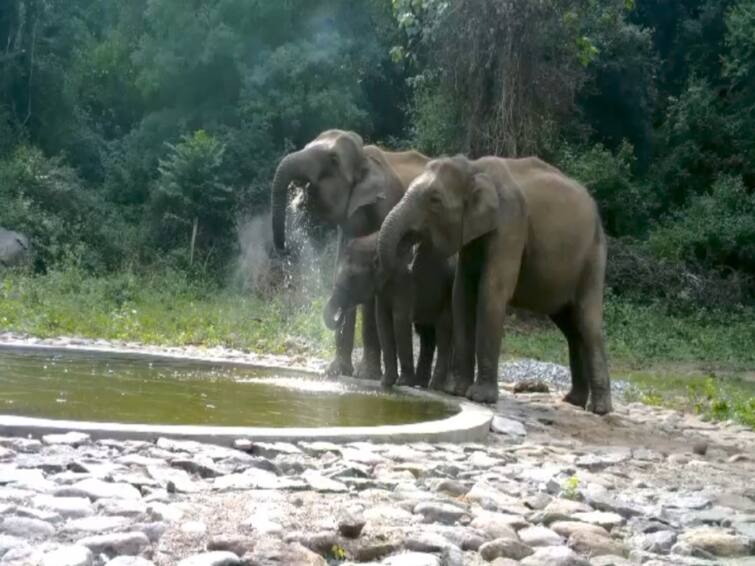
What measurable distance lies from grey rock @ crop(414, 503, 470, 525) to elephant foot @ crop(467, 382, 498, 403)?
5059mm

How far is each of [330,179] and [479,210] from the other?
1.83 metres

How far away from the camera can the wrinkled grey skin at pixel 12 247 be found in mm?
25844

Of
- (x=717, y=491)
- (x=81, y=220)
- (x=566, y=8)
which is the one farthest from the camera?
(x=81, y=220)

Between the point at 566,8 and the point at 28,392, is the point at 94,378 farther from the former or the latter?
the point at 566,8

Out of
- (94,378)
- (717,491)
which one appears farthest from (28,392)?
(717,491)

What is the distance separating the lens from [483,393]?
33.4ft

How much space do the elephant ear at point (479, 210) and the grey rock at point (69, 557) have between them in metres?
6.45

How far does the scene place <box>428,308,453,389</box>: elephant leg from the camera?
1107 cm

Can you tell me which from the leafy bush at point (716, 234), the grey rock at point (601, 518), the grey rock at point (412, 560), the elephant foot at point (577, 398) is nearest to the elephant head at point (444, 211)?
the elephant foot at point (577, 398)

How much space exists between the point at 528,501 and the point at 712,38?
32634mm

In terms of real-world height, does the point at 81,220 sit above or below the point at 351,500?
above

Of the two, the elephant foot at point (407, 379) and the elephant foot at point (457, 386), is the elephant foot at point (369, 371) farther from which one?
the elephant foot at point (457, 386)

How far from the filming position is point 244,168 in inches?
1199

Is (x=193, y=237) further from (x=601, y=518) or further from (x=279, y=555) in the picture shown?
(x=279, y=555)
